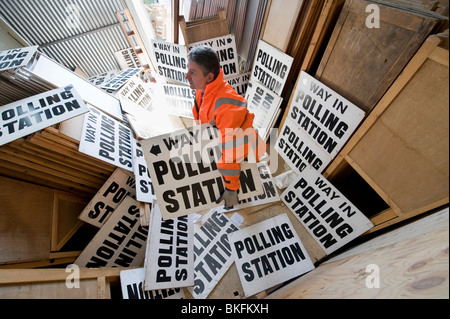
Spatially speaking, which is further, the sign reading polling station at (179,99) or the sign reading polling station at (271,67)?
the sign reading polling station at (179,99)

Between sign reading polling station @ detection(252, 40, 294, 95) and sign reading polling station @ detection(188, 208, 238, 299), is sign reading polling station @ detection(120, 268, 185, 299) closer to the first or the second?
sign reading polling station @ detection(188, 208, 238, 299)

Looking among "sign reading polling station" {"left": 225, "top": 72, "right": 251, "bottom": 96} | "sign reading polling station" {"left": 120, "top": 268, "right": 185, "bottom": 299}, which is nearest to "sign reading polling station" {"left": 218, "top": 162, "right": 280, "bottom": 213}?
"sign reading polling station" {"left": 120, "top": 268, "right": 185, "bottom": 299}

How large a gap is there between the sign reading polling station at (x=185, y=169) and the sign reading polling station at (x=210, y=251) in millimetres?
814

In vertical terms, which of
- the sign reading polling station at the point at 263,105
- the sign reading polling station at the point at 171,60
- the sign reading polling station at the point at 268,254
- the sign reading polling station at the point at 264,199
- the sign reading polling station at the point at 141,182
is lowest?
the sign reading polling station at the point at 268,254

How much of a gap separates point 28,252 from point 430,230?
3.80 metres

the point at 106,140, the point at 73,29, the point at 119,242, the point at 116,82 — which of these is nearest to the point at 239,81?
the point at 106,140

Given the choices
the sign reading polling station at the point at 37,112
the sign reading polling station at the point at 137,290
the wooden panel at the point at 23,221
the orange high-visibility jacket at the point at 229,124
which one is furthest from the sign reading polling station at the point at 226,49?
the sign reading polling station at the point at 137,290

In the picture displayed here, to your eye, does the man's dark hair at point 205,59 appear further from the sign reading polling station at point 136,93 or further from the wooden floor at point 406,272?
the sign reading polling station at point 136,93

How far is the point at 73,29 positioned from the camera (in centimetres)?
627

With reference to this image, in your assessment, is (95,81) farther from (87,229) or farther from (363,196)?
(363,196)

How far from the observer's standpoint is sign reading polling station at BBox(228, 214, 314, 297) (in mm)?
2389

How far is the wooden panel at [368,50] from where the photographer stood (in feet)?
4.96

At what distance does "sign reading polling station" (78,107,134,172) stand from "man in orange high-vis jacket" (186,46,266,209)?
146cm

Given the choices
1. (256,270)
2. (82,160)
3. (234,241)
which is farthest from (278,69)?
(82,160)
